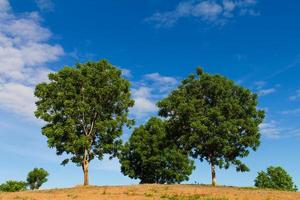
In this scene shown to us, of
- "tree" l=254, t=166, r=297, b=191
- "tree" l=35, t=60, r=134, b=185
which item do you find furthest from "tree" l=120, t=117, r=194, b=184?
"tree" l=254, t=166, r=297, b=191

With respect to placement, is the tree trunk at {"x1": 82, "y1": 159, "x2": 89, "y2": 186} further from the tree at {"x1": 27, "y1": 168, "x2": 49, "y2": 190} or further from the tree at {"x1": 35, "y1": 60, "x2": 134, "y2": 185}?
the tree at {"x1": 27, "y1": 168, "x2": 49, "y2": 190}

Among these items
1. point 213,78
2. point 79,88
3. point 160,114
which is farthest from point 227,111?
point 79,88

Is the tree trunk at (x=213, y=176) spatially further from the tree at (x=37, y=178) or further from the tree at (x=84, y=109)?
the tree at (x=37, y=178)

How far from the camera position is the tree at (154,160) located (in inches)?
3231

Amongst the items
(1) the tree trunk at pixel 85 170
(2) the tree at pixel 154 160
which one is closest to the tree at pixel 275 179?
(2) the tree at pixel 154 160

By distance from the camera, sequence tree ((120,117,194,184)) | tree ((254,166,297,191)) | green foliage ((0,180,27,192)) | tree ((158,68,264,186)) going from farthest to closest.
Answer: green foliage ((0,180,27,192)), tree ((254,166,297,191)), tree ((120,117,194,184)), tree ((158,68,264,186))

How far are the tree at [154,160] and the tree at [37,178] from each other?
164 feet

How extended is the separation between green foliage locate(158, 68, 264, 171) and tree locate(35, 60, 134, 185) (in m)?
7.10

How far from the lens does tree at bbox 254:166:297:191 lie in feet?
350

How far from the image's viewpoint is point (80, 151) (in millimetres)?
56844

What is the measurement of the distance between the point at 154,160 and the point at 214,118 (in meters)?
29.9

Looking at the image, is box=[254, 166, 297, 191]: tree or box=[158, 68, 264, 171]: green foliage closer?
box=[158, 68, 264, 171]: green foliage

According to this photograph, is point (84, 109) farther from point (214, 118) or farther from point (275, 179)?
point (275, 179)

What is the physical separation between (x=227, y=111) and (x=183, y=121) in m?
5.93
